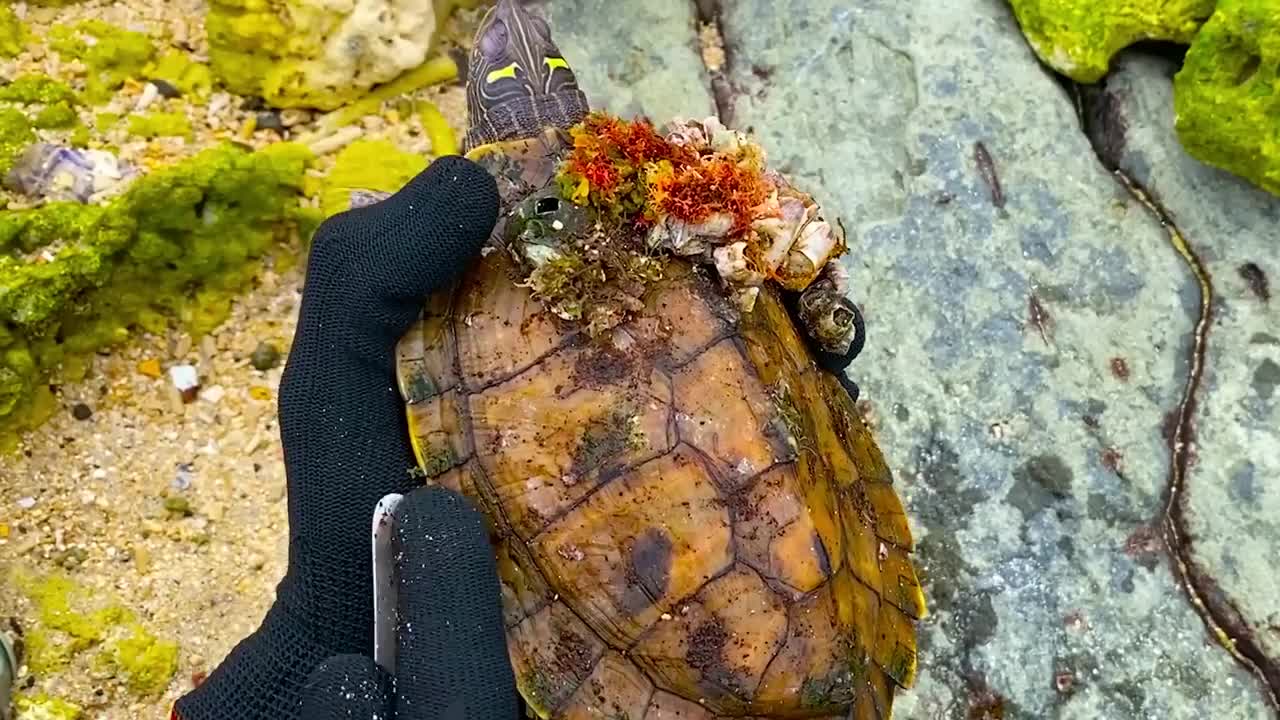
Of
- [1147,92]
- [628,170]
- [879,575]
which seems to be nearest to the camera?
[628,170]

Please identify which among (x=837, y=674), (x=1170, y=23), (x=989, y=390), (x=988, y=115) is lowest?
(x=989, y=390)

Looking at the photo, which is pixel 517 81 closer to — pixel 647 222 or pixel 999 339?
pixel 647 222

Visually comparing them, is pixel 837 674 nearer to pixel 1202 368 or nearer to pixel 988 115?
pixel 1202 368

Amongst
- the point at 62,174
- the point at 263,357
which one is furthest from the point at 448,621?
the point at 62,174

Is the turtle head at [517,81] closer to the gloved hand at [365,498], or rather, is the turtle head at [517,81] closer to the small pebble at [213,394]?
the gloved hand at [365,498]

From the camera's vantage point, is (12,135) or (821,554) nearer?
(821,554)

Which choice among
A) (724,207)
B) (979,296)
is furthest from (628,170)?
(979,296)

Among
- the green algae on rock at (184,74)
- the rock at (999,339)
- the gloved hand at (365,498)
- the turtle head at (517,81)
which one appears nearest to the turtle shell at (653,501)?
the gloved hand at (365,498)
